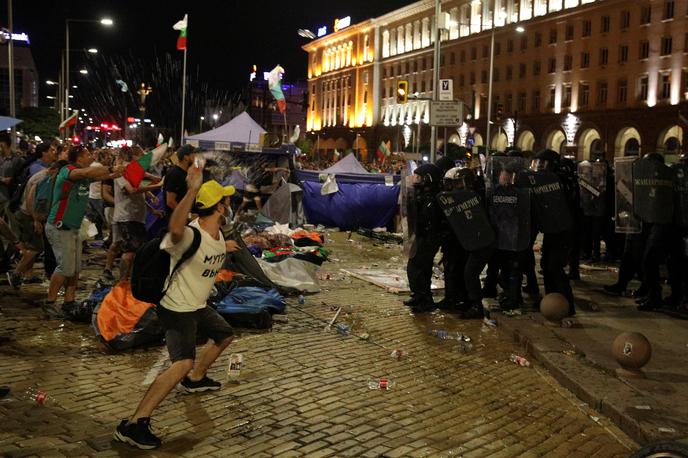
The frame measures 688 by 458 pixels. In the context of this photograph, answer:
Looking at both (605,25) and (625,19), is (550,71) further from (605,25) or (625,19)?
(625,19)

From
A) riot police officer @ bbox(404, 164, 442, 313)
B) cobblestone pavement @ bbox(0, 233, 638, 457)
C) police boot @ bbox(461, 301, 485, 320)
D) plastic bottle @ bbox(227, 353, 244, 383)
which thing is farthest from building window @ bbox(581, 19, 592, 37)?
plastic bottle @ bbox(227, 353, 244, 383)

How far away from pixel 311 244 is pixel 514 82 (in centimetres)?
5882

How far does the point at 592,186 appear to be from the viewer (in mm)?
12414

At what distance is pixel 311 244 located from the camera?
13109mm

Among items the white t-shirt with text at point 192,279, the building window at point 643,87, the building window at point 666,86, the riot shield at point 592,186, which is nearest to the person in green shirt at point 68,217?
the white t-shirt with text at point 192,279

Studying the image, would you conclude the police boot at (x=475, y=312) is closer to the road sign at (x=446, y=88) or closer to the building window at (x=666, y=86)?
the road sign at (x=446, y=88)

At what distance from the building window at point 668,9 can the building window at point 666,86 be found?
4.14m

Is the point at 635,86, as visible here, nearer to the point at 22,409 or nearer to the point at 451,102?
the point at 451,102

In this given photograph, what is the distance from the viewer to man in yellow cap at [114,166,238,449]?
4.39 metres

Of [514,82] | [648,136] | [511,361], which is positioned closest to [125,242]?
[511,361]

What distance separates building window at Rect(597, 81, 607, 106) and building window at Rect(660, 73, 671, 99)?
5602mm

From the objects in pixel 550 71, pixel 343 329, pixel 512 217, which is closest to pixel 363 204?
pixel 512 217

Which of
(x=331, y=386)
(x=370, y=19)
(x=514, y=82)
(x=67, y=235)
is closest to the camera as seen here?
(x=331, y=386)

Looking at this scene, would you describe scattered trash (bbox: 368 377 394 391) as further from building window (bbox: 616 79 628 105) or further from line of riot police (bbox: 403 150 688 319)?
building window (bbox: 616 79 628 105)
